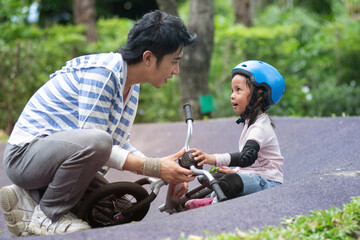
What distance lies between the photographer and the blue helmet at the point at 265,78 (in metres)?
3.45

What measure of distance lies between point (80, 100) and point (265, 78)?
1302mm

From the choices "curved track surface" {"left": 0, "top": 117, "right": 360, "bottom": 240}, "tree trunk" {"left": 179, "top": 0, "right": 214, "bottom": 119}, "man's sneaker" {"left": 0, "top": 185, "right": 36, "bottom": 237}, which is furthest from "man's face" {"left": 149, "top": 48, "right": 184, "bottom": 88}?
"tree trunk" {"left": 179, "top": 0, "right": 214, "bottom": 119}

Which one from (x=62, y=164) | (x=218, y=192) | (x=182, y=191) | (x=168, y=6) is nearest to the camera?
(x=218, y=192)

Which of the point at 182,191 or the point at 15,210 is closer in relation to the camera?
the point at 15,210

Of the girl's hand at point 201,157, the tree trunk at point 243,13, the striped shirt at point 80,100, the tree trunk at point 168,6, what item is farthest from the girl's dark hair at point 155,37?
the tree trunk at point 243,13

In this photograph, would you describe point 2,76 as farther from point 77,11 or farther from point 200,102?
point 77,11

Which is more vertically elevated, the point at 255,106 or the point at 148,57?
the point at 148,57

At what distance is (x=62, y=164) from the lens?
114 inches

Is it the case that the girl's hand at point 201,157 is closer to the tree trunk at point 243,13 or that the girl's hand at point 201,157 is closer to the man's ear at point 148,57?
the man's ear at point 148,57

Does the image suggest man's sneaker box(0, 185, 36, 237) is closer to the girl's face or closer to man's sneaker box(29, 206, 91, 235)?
man's sneaker box(29, 206, 91, 235)

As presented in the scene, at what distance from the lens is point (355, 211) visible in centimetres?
271

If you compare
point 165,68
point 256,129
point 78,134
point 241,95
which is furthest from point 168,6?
point 78,134

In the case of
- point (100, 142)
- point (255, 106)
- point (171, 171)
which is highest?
point (255, 106)

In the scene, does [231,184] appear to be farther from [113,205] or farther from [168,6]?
[168,6]
